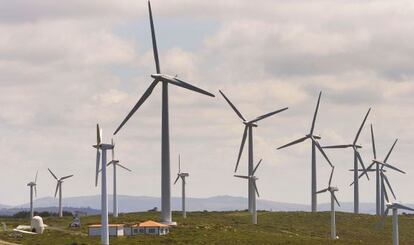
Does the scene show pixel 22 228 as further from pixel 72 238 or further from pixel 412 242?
pixel 412 242

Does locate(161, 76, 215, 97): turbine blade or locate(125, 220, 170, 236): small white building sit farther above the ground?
locate(161, 76, 215, 97): turbine blade

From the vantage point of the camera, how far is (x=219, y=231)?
181750mm

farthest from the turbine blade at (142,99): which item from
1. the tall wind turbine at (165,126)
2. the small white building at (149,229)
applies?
the small white building at (149,229)

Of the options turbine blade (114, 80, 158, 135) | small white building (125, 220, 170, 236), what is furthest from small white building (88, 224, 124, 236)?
turbine blade (114, 80, 158, 135)

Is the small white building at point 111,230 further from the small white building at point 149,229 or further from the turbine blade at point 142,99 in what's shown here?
the turbine blade at point 142,99

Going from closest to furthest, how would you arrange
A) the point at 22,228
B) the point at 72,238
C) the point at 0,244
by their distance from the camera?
the point at 0,244, the point at 72,238, the point at 22,228

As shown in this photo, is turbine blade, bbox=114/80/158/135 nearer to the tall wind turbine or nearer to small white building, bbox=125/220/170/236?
the tall wind turbine

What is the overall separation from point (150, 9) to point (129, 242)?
40.9 m

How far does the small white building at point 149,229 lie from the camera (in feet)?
571

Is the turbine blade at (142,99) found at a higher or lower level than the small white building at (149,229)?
higher

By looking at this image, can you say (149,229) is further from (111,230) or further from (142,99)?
(142,99)

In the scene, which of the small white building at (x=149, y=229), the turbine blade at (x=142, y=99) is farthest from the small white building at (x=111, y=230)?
the turbine blade at (x=142, y=99)

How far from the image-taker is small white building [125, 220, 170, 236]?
571 feet

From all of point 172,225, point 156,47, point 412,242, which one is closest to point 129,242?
point 172,225
